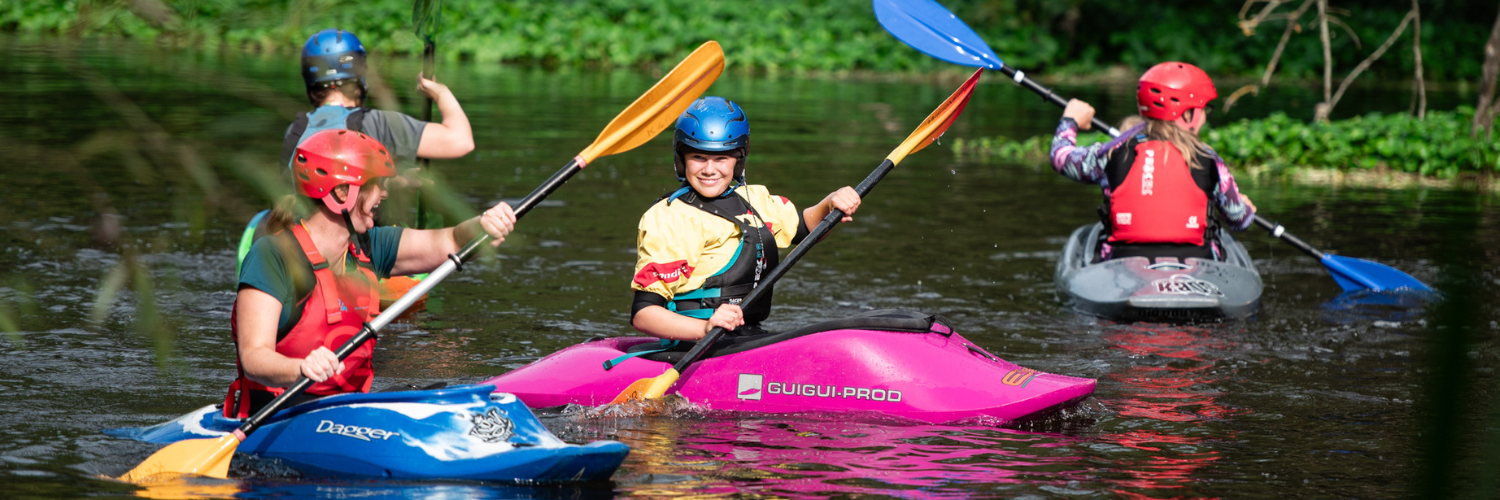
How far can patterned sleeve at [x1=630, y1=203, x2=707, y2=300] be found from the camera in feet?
14.5

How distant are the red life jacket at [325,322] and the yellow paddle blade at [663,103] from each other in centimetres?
108

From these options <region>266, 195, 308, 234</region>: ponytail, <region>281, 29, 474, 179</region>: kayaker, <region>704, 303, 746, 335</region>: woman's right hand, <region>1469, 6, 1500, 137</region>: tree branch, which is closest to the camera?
<region>266, 195, 308, 234</region>: ponytail

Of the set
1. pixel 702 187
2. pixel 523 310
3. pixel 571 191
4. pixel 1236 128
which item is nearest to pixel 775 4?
pixel 1236 128

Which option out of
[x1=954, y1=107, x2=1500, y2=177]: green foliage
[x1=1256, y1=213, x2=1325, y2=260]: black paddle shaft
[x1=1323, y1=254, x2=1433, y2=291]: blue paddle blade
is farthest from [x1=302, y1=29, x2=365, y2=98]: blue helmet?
[x1=954, y1=107, x2=1500, y2=177]: green foliage

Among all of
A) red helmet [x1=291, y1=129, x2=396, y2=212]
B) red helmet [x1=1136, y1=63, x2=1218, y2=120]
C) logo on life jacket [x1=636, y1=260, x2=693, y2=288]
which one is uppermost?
red helmet [x1=1136, y1=63, x2=1218, y2=120]

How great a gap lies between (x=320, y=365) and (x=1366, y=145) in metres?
11.5

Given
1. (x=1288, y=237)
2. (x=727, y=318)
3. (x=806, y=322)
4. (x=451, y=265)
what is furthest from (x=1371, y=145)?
(x=451, y=265)

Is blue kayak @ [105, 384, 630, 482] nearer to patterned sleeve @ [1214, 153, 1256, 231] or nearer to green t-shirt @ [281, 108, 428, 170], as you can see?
green t-shirt @ [281, 108, 428, 170]

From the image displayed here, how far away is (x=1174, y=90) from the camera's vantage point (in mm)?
6535

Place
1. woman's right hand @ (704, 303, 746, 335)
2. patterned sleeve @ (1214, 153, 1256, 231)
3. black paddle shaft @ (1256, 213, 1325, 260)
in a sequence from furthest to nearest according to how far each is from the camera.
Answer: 1. black paddle shaft @ (1256, 213, 1325, 260)
2. patterned sleeve @ (1214, 153, 1256, 231)
3. woman's right hand @ (704, 303, 746, 335)

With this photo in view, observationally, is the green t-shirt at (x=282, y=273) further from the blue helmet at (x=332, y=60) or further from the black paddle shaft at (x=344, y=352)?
the blue helmet at (x=332, y=60)

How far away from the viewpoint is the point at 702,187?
4516 mm

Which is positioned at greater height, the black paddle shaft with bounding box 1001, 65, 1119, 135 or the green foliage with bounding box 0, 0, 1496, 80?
the green foliage with bounding box 0, 0, 1496, 80

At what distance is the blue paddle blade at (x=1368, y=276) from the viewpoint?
742 cm
